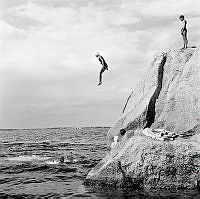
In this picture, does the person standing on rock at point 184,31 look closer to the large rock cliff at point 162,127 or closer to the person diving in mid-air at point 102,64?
the large rock cliff at point 162,127

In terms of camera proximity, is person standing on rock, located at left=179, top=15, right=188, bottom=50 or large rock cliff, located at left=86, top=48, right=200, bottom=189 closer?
large rock cliff, located at left=86, top=48, right=200, bottom=189

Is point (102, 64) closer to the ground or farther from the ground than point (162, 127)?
farther from the ground

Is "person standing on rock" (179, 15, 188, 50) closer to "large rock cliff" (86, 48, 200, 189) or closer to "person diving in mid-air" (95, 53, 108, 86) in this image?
"large rock cliff" (86, 48, 200, 189)

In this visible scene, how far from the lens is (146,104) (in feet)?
63.2

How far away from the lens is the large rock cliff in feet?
38.5

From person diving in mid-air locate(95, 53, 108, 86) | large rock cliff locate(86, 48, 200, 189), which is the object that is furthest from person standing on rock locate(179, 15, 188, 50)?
person diving in mid-air locate(95, 53, 108, 86)

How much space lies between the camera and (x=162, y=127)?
17922 millimetres

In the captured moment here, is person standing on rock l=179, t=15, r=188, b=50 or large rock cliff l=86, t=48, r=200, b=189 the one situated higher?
person standing on rock l=179, t=15, r=188, b=50

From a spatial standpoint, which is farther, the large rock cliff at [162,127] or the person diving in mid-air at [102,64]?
the person diving in mid-air at [102,64]

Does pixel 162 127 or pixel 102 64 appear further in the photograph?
pixel 102 64

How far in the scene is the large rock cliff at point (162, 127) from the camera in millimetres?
11742

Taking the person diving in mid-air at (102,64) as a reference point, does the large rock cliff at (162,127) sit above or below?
below

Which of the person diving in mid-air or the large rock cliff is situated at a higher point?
the person diving in mid-air

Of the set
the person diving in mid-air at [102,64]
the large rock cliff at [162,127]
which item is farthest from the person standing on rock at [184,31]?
the person diving in mid-air at [102,64]
